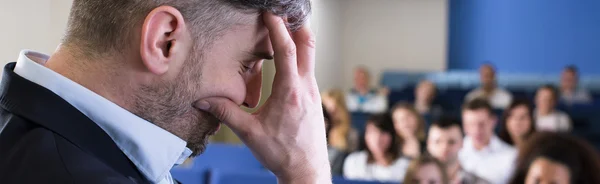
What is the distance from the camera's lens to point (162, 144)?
0.69 m

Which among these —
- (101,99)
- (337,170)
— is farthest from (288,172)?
(337,170)

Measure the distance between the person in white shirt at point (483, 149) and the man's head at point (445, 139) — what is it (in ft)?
0.83

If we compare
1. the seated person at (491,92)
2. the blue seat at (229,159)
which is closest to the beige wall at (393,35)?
the seated person at (491,92)

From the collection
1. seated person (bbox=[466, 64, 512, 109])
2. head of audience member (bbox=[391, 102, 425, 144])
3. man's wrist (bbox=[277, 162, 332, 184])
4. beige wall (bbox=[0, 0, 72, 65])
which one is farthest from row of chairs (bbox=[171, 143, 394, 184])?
seated person (bbox=[466, 64, 512, 109])

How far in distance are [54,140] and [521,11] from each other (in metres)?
10.9

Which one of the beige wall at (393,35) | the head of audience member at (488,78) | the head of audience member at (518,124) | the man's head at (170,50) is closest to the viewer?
the man's head at (170,50)

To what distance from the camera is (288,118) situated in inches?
31.8

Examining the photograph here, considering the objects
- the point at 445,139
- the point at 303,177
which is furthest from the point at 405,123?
the point at 303,177

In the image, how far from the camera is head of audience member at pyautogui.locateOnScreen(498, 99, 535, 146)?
4.30 metres

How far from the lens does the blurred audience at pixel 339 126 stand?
176 inches

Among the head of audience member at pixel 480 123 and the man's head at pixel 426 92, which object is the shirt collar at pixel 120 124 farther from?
the man's head at pixel 426 92

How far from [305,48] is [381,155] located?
304 cm

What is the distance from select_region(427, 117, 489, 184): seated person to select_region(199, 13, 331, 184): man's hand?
2626 millimetres

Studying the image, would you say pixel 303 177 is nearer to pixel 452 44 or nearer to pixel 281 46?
pixel 281 46
